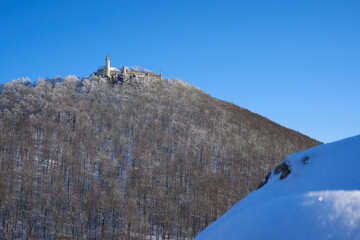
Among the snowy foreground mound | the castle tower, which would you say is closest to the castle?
the castle tower

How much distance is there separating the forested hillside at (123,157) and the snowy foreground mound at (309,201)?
40874mm

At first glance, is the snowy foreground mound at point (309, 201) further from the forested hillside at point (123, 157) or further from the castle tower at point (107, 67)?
the castle tower at point (107, 67)

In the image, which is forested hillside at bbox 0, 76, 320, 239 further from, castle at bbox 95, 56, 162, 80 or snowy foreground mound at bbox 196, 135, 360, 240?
snowy foreground mound at bbox 196, 135, 360, 240

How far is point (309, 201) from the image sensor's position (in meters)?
15.7

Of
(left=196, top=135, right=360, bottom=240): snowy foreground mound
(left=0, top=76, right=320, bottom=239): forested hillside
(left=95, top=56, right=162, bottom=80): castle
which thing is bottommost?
(left=196, top=135, right=360, bottom=240): snowy foreground mound

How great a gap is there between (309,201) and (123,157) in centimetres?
7099

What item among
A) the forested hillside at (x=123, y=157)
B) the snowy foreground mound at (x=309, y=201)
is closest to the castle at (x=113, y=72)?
the forested hillside at (x=123, y=157)

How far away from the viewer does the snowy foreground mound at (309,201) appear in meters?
14.1

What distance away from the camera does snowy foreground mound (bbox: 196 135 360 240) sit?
14062mm

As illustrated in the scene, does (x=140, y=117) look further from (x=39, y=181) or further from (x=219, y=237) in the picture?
(x=219, y=237)

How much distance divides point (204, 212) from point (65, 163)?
3353cm

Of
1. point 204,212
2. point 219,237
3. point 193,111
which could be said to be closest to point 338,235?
point 219,237

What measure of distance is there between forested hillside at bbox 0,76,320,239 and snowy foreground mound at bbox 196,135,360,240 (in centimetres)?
4087

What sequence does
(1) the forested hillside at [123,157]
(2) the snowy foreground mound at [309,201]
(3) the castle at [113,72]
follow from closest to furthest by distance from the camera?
1. (2) the snowy foreground mound at [309,201]
2. (1) the forested hillside at [123,157]
3. (3) the castle at [113,72]
